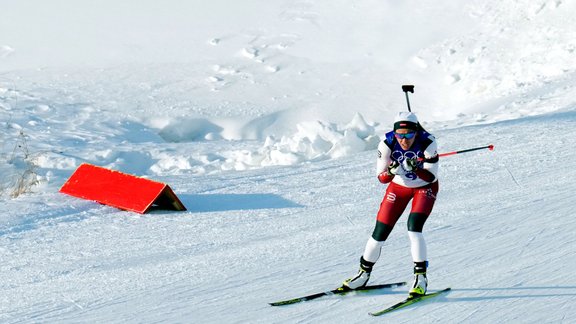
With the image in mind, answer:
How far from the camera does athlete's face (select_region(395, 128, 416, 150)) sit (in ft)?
20.2

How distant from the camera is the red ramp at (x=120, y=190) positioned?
930cm

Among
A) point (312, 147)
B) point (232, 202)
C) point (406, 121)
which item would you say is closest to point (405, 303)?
point (406, 121)

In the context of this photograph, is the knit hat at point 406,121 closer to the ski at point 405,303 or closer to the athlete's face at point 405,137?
the athlete's face at point 405,137

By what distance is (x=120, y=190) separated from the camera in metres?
9.63

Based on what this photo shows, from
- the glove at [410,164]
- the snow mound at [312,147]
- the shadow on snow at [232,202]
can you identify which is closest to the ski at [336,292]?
the glove at [410,164]

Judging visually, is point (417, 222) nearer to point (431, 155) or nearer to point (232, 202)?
point (431, 155)

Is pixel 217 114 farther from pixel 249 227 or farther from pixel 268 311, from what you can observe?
pixel 268 311

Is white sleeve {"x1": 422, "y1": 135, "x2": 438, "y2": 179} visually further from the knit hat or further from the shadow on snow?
the shadow on snow

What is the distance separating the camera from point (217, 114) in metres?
15.8

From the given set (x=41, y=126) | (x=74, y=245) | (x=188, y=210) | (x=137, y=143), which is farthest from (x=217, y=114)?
(x=74, y=245)

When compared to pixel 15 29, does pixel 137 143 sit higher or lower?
lower

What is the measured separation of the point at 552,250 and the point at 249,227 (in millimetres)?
3056

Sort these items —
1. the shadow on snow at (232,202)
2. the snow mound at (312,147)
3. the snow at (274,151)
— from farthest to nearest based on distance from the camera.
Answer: the snow mound at (312,147) → the shadow on snow at (232,202) → the snow at (274,151)

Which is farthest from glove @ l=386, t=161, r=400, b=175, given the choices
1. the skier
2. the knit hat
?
the knit hat
